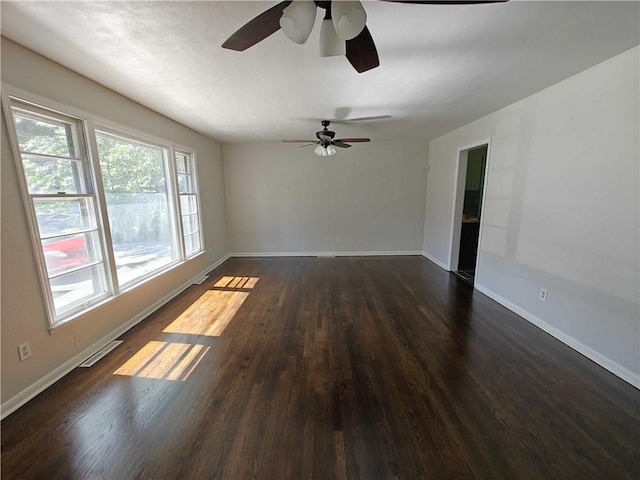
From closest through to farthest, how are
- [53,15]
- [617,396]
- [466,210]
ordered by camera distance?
[53,15] < [617,396] < [466,210]

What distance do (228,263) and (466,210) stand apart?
4.93 m

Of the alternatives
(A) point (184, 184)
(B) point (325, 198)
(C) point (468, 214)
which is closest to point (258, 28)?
(A) point (184, 184)

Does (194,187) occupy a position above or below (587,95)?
below

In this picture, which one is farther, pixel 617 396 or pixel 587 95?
pixel 587 95

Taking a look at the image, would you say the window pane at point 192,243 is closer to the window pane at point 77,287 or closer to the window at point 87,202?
the window at point 87,202

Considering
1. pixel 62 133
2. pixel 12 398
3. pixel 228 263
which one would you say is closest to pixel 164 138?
pixel 62 133

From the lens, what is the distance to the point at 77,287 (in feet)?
7.57

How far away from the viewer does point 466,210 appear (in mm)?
5230

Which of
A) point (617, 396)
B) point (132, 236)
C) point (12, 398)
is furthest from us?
point (132, 236)

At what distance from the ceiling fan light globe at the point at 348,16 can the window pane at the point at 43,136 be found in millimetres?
2304

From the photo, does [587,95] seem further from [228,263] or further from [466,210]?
[228,263]

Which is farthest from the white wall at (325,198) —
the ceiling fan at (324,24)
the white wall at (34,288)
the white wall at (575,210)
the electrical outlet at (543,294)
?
the ceiling fan at (324,24)

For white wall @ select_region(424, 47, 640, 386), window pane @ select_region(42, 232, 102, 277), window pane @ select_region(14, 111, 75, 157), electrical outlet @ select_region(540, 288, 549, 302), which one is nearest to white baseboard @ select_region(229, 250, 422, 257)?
white wall @ select_region(424, 47, 640, 386)

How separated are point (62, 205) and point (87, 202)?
9.1 inches
